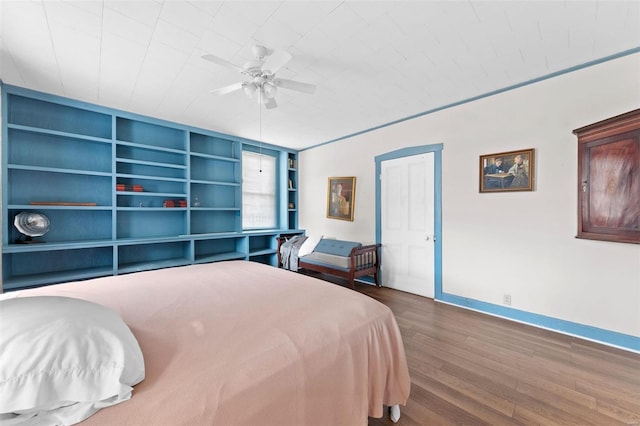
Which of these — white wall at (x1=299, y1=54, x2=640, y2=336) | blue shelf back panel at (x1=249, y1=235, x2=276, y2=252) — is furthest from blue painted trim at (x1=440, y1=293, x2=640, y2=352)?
blue shelf back panel at (x1=249, y1=235, x2=276, y2=252)

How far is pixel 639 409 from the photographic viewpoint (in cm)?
161

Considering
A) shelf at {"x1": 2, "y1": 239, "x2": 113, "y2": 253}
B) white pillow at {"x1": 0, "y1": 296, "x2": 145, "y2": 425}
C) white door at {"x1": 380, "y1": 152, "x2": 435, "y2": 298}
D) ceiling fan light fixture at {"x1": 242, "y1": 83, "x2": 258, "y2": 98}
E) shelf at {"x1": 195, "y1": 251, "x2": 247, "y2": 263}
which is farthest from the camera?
shelf at {"x1": 195, "y1": 251, "x2": 247, "y2": 263}

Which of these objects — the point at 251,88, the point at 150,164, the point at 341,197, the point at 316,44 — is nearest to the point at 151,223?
the point at 150,164

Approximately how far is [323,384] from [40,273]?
13.5 ft

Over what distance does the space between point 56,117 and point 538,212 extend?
5876 millimetres

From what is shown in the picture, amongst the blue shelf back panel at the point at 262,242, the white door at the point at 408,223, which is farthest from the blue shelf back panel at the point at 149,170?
the white door at the point at 408,223

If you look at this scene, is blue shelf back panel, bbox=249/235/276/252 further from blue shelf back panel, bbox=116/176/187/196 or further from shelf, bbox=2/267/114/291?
shelf, bbox=2/267/114/291

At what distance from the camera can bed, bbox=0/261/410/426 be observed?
804 millimetres

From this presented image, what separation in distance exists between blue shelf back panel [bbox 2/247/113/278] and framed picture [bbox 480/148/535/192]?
16.9 ft

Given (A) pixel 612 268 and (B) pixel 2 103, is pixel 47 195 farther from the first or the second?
(A) pixel 612 268

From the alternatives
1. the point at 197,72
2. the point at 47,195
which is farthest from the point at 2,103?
the point at 197,72

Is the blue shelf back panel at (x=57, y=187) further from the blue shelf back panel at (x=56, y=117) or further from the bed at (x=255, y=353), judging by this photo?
the bed at (x=255, y=353)

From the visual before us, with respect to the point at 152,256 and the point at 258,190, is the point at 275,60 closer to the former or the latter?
the point at 258,190

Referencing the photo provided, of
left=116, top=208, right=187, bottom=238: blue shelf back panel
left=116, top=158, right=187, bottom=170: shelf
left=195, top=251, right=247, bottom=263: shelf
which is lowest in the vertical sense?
left=195, top=251, right=247, bottom=263: shelf
